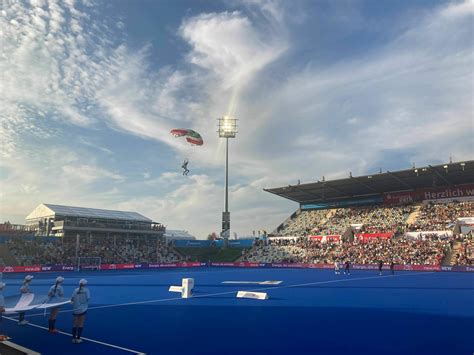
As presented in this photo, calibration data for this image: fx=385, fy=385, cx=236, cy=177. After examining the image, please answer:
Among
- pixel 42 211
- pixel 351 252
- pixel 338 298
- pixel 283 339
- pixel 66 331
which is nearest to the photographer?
pixel 283 339

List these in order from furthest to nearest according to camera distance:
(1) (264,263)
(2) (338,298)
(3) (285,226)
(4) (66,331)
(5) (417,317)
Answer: (3) (285,226), (1) (264,263), (2) (338,298), (5) (417,317), (4) (66,331)

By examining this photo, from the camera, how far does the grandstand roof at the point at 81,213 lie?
74812 millimetres

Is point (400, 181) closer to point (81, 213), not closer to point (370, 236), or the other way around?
point (370, 236)

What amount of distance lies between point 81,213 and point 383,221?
57534 millimetres

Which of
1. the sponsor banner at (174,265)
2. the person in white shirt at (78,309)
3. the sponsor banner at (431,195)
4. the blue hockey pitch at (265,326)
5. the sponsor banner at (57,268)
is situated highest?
the sponsor banner at (431,195)

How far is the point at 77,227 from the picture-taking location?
6975cm

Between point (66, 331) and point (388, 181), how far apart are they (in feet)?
210

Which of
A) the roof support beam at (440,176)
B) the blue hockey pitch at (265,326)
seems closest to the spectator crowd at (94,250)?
the blue hockey pitch at (265,326)

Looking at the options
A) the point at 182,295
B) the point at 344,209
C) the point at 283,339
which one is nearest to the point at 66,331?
the point at 283,339

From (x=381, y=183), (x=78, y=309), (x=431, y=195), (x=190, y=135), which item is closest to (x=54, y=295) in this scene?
(x=78, y=309)

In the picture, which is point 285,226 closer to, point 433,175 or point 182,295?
point 433,175

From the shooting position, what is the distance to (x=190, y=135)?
184 ft

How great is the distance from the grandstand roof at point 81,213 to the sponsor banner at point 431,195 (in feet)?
165

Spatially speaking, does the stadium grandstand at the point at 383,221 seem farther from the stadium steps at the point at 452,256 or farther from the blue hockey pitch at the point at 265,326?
the blue hockey pitch at the point at 265,326
